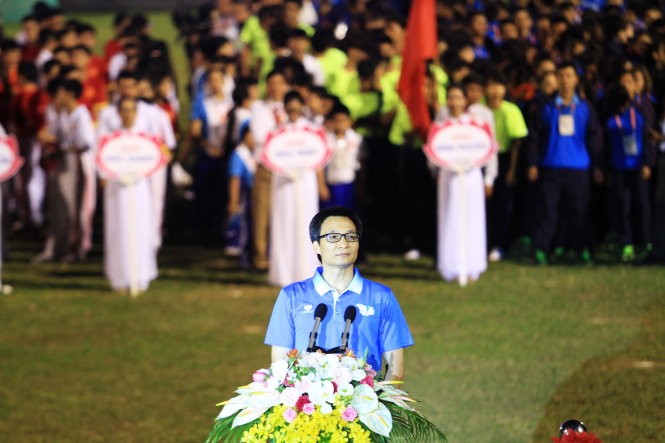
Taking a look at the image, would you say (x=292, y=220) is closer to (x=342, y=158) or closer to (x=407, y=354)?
(x=342, y=158)

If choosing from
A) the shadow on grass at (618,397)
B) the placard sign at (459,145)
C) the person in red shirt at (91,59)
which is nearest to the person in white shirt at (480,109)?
the placard sign at (459,145)

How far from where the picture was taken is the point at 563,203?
15.0 m

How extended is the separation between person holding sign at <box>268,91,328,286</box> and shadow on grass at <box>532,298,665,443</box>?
142 inches

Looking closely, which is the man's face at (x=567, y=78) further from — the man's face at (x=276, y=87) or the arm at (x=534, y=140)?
the man's face at (x=276, y=87)

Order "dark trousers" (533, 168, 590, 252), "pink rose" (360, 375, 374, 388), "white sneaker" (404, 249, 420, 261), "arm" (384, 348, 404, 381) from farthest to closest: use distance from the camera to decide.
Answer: "white sneaker" (404, 249, 420, 261) → "dark trousers" (533, 168, 590, 252) → "arm" (384, 348, 404, 381) → "pink rose" (360, 375, 374, 388)

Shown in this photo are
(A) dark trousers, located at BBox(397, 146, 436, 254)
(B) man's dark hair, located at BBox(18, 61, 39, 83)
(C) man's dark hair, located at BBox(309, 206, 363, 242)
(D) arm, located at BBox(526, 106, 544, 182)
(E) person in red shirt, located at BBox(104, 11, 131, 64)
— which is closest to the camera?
(C) man's dark hair, located at BBox(309, 206, 363, 242)

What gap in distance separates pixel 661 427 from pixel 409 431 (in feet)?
13.1

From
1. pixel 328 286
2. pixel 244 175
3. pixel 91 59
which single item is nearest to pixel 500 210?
pixel 244 175

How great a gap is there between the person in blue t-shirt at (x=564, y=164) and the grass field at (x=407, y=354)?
18.5 inches

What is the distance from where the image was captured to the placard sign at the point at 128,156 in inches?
547

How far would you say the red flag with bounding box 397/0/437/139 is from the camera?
1412 centimetres

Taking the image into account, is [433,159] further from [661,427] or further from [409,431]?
[409,431]

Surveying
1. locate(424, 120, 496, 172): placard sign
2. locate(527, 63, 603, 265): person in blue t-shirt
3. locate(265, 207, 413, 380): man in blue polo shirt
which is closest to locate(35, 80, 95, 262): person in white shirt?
locate(424, 120, 496, 172): placard sign

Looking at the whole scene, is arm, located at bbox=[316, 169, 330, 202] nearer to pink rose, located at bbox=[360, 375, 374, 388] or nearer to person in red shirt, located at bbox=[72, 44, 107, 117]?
person in red shirt, located at bbox=[72, 44, 107, 117]
